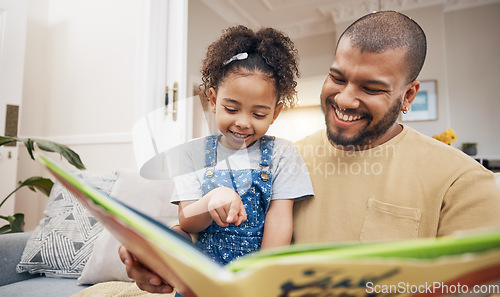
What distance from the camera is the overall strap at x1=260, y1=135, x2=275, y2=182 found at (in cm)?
78

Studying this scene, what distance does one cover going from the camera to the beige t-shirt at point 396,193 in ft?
2.14

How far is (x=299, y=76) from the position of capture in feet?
3.19

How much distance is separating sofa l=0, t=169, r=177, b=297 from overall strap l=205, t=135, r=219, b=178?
1.60 ft

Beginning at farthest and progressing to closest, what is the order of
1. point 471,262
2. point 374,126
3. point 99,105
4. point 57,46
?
point 57,46 → point 99,105 → point 374,126 → point 471,262

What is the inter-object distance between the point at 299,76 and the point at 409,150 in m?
0.38

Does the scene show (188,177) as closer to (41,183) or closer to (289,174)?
(289,174)

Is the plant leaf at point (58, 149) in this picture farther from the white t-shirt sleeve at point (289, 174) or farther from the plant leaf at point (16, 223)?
the white t-shirt sleeve at point (289, 174)

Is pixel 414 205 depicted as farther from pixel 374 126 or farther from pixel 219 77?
pixel 219 77

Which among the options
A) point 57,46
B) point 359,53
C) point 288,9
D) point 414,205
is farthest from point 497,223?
point 288,9

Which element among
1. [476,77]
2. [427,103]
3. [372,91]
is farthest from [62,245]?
[476,77]

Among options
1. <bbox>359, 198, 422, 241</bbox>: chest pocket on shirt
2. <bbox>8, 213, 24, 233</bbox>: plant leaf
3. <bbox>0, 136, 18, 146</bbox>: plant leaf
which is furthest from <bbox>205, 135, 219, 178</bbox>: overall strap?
<bbox>8, 213, 24, 233</bbox>: plant leaf

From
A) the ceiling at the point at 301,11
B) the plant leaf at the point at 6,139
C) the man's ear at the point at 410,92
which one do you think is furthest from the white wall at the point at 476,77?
the plant leaf at the point at 6,139

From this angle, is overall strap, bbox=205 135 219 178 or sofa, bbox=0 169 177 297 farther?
sofa, bbox=0 169 177 297
